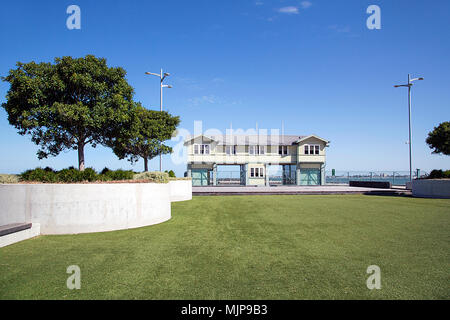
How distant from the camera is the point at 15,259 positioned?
5.74 meters

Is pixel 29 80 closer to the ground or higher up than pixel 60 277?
higher up

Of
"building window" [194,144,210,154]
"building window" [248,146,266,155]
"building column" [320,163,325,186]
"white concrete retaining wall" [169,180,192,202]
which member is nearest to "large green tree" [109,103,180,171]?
"white concrete retaining wall" [169,180,192,202]

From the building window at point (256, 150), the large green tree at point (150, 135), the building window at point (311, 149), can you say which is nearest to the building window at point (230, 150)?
the building window at point (256, 150)

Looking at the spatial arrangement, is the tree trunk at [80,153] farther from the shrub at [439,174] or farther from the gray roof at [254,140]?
the gray roof at [254,140]

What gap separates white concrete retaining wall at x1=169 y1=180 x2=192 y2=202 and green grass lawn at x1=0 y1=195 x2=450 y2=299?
8.81 m

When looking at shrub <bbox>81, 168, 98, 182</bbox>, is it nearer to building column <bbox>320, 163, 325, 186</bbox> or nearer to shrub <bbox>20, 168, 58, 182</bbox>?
shrub <bbox>20, 168, 58, 182</bbox>

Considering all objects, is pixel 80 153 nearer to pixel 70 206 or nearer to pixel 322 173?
pixel 70 206

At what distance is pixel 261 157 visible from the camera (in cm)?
4034

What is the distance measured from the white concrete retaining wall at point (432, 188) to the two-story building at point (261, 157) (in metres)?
19.8

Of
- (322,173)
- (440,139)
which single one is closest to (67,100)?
(440,139)

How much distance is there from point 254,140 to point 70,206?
34.9 metres

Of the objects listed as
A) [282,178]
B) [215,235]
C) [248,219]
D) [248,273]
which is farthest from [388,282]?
[282,178]
